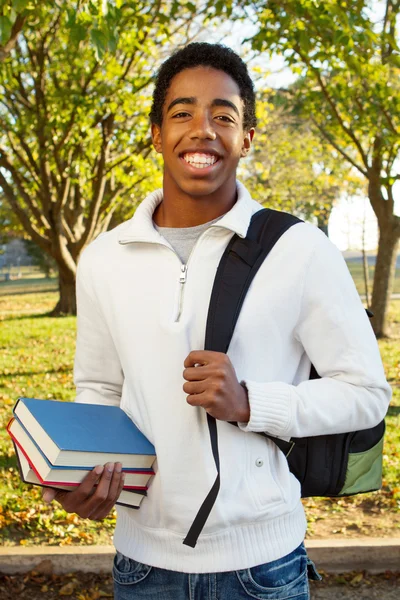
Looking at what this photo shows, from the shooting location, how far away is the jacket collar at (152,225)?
1.91 m

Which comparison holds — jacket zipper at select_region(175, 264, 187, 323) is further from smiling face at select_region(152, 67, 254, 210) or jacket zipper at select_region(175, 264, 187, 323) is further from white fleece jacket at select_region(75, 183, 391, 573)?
smiling face at select_region(152, 67, 254, 210)

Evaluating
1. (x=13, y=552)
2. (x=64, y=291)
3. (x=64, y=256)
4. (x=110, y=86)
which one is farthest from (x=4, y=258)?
(x=13, y=552)

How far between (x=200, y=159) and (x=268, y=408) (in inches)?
27.9

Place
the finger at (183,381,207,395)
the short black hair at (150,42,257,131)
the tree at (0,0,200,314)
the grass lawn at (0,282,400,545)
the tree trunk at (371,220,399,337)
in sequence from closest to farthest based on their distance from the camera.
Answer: the finger at (183,381,207,395) → the short black hair at (150,42,257,131) → the grass lawn at (0,282,400,545) → the tree at (0,0,200,314) → the tree trunk at (371,220,399,337)

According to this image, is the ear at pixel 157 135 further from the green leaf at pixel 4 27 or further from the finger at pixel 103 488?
the green leaf at pixel 4 27

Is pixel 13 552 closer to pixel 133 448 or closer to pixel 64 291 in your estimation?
pixel 133 448

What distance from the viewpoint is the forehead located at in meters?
1.98

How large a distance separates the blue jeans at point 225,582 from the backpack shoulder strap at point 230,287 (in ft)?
0.49

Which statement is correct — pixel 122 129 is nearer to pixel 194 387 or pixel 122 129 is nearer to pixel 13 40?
pixel 13 40

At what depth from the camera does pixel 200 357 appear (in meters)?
1.70

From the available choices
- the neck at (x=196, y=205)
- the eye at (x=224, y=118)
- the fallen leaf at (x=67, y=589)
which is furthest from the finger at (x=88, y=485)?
the fallen leaf at (x=67, y=589)

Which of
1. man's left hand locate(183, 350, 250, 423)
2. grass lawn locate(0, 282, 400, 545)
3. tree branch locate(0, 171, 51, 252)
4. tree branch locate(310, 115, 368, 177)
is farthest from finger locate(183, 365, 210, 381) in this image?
tree branch locate(0, 171, 51, 252)

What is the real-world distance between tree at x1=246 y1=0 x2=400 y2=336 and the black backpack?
14.7 feet

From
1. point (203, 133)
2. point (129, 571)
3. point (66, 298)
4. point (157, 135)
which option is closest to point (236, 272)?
point (203, 133)
